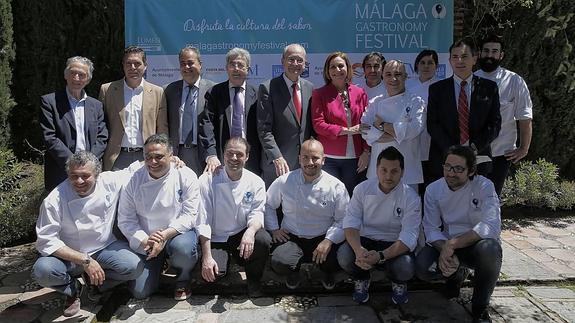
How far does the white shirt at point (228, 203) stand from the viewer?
3.81 meters

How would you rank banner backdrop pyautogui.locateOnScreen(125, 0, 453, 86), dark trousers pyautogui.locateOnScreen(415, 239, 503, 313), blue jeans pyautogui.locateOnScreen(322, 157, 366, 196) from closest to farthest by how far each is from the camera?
dark trousers pyautogui.locateOnScreen(415, 239, 503, 313)
blue jeans pyautogui.locateOnScreen(322, 157, 366, 196)
banner backdrop pyautogui.locateOnScreen(125, 0, 453, 86)

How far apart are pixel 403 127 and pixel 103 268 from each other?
2455 millimetres

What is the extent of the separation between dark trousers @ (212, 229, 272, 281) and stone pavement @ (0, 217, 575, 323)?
6.9 inches

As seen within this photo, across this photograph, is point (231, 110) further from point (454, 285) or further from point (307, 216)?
point (454, 285)

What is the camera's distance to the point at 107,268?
3.49 m

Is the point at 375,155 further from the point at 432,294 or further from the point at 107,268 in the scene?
the point at 107,268

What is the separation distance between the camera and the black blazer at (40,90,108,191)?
149 inches

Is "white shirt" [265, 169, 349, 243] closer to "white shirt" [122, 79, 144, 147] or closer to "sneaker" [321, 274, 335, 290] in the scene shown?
"sneaker" [321, 274, 335, 290]

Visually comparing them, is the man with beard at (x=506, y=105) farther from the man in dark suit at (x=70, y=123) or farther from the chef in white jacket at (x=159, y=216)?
the man in dark suit at (x=70, y=123)

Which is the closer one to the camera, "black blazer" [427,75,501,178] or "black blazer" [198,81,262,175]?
"black blazer" [427,75,501,178]

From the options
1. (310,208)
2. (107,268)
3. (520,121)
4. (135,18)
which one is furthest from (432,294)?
(135,18)

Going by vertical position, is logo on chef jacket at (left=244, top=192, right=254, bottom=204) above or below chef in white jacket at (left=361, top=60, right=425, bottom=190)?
below

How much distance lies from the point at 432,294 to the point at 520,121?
163cm

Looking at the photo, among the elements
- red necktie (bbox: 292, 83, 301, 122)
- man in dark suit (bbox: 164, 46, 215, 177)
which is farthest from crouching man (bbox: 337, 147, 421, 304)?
man in dark suit (bbox: 164, 46, 215, 177)
